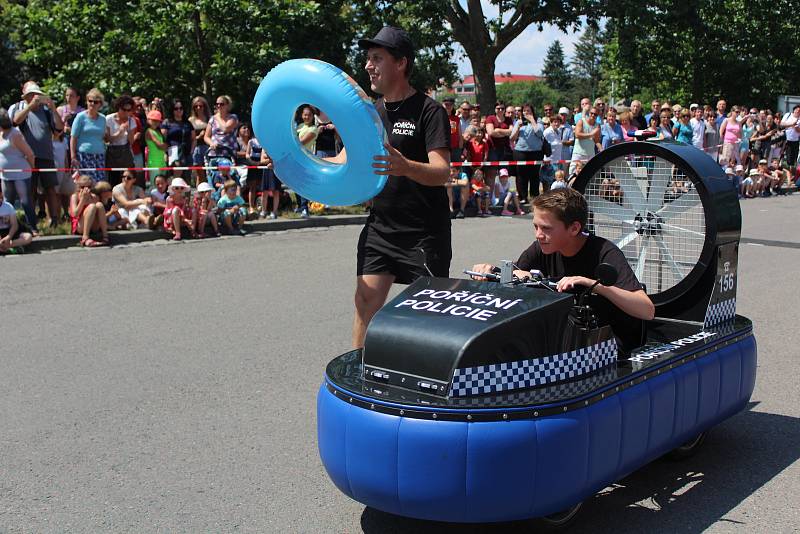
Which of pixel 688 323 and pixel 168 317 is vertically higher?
pixel 688 323

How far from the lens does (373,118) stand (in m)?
4.29

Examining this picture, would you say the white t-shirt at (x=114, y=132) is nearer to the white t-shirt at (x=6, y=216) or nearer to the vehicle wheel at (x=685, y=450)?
the white t-shirt at (x=6, y=216)

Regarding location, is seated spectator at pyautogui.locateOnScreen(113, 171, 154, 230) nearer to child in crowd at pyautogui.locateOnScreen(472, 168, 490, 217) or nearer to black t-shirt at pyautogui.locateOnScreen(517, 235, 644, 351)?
child in crowd at pyautogui.locateOnScreen(472, 168, 490, 217)

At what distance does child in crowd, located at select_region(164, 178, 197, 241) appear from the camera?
11.6m

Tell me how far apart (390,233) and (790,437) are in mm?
2320

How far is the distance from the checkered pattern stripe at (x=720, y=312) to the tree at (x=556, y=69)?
12555cm

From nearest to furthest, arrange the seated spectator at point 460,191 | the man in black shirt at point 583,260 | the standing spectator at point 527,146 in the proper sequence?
the man in black shirt at point 583,260 → the seated spectator at point 460,191 → the standing spectator at point 527,146

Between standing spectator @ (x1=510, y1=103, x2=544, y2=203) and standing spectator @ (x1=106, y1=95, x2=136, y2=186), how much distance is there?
6772 millimetres

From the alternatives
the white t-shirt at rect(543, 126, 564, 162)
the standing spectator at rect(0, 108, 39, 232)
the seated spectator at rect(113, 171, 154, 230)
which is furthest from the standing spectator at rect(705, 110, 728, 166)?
the standing spectator at rect(0, 108, 39, 232)

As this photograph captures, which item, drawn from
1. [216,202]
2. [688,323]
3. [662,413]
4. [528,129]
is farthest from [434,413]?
[528,129]

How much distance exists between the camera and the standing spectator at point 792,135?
2267 cm

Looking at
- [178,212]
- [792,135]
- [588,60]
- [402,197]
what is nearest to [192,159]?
[178,212]

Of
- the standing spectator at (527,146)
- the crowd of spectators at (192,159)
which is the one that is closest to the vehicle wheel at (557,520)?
the crowd of spectators at (192,159)

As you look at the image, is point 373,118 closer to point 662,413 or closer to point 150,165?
point 662,413
